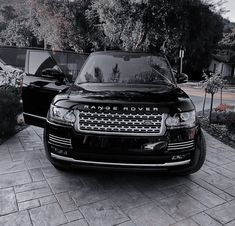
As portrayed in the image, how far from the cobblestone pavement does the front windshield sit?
4.30ft

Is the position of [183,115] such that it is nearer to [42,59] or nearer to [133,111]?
[133,111]

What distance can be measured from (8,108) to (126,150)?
2937 mm

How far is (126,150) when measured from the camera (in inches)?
103

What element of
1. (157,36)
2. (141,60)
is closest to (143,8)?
(157,36)

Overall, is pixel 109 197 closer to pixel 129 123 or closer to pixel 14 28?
pixel 129 123

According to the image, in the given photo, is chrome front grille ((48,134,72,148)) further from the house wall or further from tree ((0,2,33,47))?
the house wall

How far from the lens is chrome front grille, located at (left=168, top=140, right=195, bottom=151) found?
2.65 meters

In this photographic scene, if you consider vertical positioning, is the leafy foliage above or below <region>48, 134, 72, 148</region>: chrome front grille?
above

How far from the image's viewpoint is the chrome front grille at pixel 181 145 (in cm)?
265

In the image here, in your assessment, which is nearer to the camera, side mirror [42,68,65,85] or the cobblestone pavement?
the cobblestone pavement

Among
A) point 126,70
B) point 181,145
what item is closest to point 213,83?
point 126,70

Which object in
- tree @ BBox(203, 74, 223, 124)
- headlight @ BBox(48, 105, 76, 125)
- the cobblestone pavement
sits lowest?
the cobblestone pavement

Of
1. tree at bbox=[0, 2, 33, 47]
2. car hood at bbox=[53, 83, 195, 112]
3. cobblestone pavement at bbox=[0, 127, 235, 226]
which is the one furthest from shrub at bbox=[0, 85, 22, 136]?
tree at bbox=[0, 2, 33, 47]

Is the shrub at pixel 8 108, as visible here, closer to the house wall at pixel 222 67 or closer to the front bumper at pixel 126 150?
the front bumper at pixel 126 150
